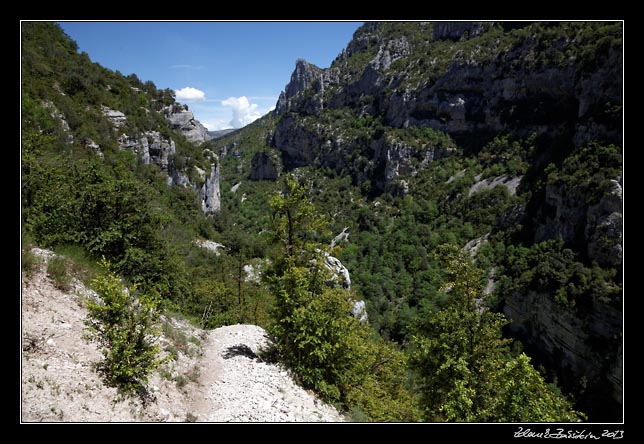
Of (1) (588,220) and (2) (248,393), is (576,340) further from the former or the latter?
(2) (248,393)

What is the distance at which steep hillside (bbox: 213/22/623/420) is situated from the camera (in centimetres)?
4491

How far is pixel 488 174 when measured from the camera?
80.3 m

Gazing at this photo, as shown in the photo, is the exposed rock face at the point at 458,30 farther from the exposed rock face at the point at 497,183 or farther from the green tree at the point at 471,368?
the green tree at the point at 471,368

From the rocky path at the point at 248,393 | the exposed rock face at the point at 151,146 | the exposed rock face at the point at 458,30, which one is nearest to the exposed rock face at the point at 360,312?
the rocky path at the point at 248,393

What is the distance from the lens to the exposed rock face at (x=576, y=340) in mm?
38969

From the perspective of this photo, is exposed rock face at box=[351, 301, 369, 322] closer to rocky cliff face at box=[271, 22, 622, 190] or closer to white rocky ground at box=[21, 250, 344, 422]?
white rocky ground at box=[21, 250, 344, 422]

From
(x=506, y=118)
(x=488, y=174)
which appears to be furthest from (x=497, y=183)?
(x=506, y=118)

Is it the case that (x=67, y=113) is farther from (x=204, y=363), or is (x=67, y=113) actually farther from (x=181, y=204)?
(x=204, y=363)

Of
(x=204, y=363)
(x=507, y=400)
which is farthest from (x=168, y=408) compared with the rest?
(x=507, y=400)

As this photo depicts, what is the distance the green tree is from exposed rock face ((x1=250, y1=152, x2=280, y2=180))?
421 feet

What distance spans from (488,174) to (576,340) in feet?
150

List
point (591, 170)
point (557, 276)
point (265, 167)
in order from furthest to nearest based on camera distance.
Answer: point (265, 167) < point (591, 170) < point (557, 276)

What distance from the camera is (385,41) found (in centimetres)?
12731

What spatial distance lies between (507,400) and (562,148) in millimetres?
72133
